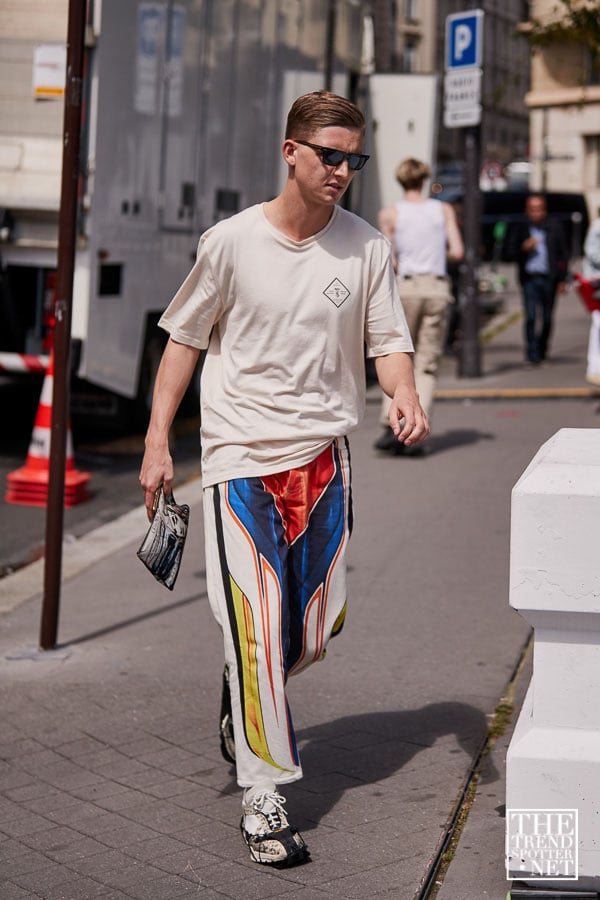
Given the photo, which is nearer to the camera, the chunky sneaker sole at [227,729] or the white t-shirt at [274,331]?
the white t-shirt at [274,331]

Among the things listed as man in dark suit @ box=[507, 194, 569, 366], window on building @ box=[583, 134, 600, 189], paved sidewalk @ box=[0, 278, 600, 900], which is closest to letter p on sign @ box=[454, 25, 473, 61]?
man in dark suit @ box=[507, 194, 569, 366]

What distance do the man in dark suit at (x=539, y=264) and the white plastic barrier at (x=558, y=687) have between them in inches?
491

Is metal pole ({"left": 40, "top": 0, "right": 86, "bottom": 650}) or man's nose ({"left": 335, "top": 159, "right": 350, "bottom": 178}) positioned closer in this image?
man's nose ({"left": 335, "top": 159, "right": 350, "bottom": 178})

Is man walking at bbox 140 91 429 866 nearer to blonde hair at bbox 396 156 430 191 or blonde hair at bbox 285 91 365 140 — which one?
blonde hair at bbox 285 91 365 140

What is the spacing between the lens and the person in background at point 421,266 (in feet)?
32.6

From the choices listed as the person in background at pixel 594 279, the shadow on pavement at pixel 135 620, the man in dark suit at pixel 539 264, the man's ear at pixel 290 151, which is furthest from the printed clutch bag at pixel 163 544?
the man in dark suit at pixel 539 264

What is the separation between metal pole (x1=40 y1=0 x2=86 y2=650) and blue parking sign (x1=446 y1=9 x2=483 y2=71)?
8768mm

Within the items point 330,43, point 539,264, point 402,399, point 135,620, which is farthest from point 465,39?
point 402,399

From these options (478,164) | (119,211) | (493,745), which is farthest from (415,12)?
(493,745)

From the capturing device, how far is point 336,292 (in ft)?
13.3

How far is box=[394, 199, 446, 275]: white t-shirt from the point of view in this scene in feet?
32.6

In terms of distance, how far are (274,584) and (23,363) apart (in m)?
5.93

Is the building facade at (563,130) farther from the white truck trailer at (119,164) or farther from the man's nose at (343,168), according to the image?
the man's nose at (343,168)

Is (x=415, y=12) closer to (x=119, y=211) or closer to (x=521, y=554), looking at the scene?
(x=119, y=211)
